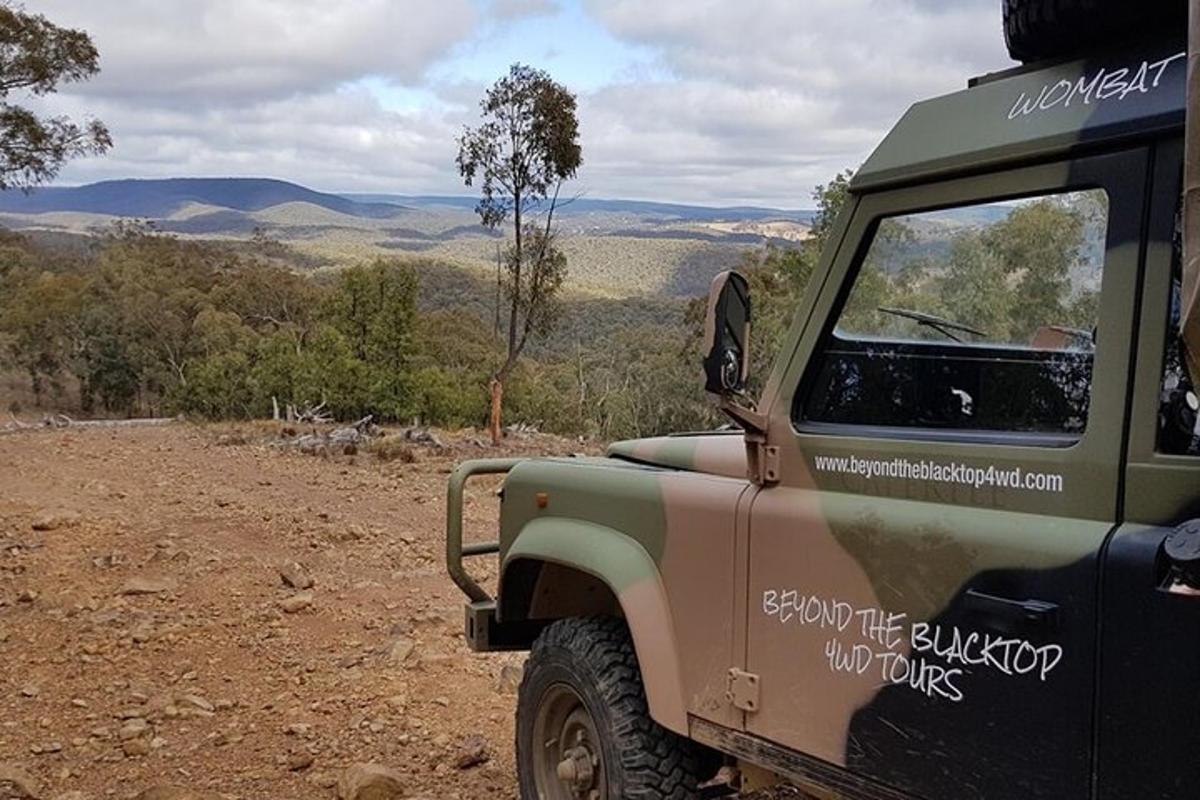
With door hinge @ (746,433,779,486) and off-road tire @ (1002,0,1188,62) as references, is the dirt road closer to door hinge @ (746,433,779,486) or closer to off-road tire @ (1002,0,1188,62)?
door hinge @ (746,433,779,486)

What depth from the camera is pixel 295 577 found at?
8500 mm

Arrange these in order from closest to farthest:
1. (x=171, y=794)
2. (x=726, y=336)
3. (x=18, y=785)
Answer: (x=726, y=336) < (x=171, y=794) < (x=18, y=785)

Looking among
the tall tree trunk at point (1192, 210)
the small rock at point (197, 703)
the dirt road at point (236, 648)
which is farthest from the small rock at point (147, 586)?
the tall tree trunk at point (1192, 210)

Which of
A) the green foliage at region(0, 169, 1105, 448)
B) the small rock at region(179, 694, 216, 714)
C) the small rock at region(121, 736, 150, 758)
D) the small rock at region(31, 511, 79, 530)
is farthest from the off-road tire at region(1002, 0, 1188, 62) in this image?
the small rock at region(31, 511, 79, 530)

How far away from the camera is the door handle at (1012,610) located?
2277 mm

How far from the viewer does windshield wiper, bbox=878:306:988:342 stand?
2.76 meters

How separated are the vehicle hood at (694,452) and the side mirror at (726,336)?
48cm

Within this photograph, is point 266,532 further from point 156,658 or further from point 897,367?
point 897,367

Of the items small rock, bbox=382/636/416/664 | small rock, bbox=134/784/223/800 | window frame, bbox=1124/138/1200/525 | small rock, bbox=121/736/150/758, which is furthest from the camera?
small rock, bbox=382/636/416/664

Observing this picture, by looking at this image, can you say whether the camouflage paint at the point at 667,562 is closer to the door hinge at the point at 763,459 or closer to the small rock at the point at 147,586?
the door hinge at the point at 763,459

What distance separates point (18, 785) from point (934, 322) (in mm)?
4132

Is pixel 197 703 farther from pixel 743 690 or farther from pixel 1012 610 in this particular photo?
pixel 1012 610

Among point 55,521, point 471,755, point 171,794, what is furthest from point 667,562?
point 55,521

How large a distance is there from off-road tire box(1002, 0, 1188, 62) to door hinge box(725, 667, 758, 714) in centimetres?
157
